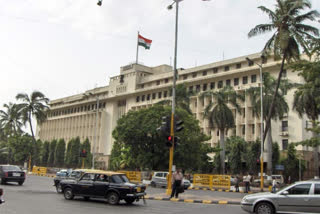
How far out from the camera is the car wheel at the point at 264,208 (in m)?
12.2

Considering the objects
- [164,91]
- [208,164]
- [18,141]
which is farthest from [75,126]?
[208,164]

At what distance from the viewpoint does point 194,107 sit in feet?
215

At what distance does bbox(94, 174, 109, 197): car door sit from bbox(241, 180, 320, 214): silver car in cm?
623

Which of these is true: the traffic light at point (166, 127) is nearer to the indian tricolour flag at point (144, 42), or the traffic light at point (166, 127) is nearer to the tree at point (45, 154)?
the indian tricolour flag at point (144, 42)

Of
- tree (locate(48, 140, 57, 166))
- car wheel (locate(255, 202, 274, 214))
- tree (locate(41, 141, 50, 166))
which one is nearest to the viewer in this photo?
car wheel (locate(255, 202, 274, 214))

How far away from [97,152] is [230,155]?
139ft

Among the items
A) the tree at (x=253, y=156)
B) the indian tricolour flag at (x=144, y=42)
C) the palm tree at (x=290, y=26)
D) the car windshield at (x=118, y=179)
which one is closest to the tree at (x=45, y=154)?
the indian tricolour flag at (x=144, y=42)

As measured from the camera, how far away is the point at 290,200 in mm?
11984

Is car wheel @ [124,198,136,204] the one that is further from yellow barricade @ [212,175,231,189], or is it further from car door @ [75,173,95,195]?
yellow barricade @ [212,175,231,189]

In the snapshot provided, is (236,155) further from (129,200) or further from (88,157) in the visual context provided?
(88,157)

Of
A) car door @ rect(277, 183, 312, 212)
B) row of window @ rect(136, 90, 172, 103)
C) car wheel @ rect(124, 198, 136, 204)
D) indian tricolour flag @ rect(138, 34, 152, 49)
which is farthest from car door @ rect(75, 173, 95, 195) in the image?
row of window @ rect(136, 90, 172, 103)

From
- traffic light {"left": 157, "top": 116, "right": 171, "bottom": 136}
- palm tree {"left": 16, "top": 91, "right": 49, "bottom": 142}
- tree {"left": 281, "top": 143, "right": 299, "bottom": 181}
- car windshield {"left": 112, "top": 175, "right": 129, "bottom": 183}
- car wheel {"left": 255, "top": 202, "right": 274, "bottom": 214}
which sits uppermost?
palm tree {"left": 16, "top": 91, "right": 49, "bottom": 142}

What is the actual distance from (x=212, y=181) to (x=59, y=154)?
59977mm

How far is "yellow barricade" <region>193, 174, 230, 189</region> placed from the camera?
31.9 m
